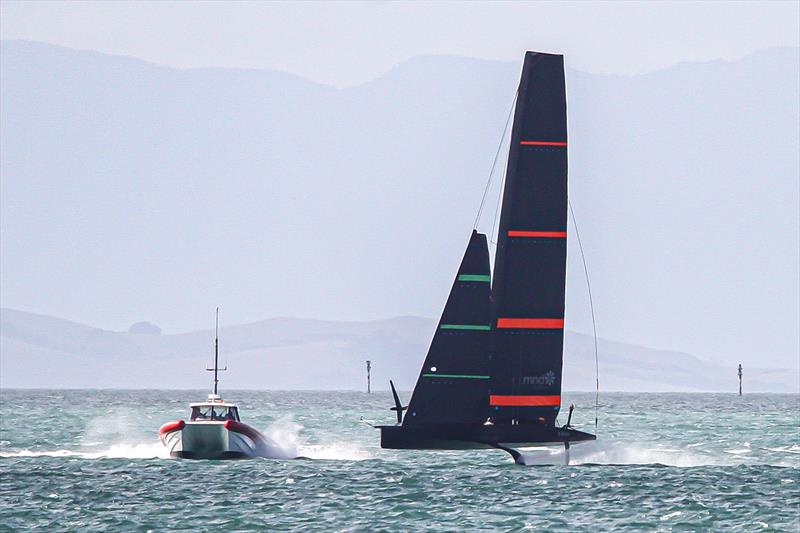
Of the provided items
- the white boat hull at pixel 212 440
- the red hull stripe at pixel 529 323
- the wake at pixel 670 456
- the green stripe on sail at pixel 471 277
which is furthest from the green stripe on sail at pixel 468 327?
the white boat hull at pixel 212 440

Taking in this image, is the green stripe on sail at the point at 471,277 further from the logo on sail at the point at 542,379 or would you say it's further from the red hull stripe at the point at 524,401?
the red hull stripe at the point at 524,401

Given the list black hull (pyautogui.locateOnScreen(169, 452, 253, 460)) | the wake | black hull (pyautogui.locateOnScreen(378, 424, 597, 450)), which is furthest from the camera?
black hull (pyautogui.locateOnScreen(169, 452, 253, 460))

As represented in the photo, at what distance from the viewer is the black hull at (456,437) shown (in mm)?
55250

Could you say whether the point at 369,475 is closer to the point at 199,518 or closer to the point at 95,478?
the point at 95,478

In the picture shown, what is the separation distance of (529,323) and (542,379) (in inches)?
79.2

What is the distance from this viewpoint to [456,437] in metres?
55.3

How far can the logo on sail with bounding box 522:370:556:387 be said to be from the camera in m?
56.4

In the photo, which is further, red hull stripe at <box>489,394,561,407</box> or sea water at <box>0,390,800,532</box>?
red hull stripe at <box>489,394,561,407</box>

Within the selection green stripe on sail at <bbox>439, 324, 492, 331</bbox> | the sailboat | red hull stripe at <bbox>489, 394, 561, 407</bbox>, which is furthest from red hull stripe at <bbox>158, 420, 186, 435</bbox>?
red hull stripe at <bbox>489, 394, 561, 407</bbox>

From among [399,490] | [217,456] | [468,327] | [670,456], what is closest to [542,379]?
[468,327]

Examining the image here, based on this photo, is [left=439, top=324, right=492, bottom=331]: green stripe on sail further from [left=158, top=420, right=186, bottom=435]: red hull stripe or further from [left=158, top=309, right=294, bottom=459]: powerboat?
[left=158, top=420, right=186, bottom=435]: red hull stripe

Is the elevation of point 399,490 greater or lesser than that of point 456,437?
lesser

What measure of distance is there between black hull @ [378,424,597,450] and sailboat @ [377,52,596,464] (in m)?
0.05

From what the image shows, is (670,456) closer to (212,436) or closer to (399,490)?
(212,436)
